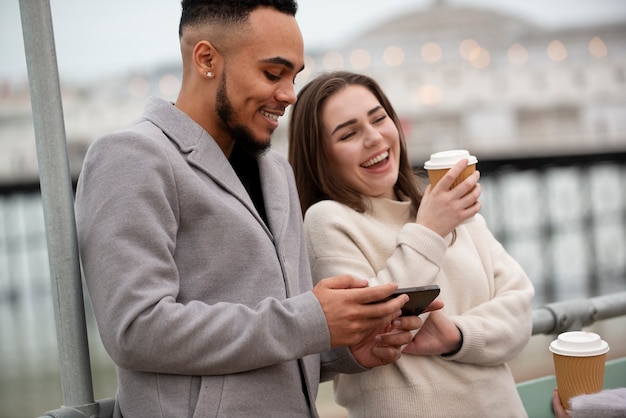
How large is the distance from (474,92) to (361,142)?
36332 millimetres

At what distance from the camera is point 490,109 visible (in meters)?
37.5

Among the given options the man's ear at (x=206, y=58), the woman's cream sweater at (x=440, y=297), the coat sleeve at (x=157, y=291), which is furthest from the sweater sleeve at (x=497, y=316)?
the man's ear at (x=206, y=58)

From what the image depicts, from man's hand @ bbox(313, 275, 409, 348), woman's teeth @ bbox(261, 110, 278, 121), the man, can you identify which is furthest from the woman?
woman's teeth @ bbox(261, 110, 278, 121)

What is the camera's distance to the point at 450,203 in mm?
1954

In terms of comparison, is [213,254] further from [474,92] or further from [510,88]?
[510,88]

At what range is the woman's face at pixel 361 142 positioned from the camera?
2.14m

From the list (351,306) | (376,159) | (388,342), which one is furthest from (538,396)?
(351,306)

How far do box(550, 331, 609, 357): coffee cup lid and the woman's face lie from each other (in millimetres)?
620

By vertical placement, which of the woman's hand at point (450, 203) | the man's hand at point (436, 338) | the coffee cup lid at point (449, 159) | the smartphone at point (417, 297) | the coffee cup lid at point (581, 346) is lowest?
the man's hand at point (436, 338)

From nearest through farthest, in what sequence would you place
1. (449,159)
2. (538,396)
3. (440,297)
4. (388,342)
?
(388,342), (449,159), (440,297), (538,396)

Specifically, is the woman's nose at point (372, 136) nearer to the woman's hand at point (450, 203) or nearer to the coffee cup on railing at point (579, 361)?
the woman's hand at point (450, 203)

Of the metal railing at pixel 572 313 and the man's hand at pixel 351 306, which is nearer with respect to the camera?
the man's hand at pixel 351 306

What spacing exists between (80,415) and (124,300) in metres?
0.32

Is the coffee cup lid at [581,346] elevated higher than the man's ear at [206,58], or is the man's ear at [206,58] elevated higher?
the man's ear at [206,58]
